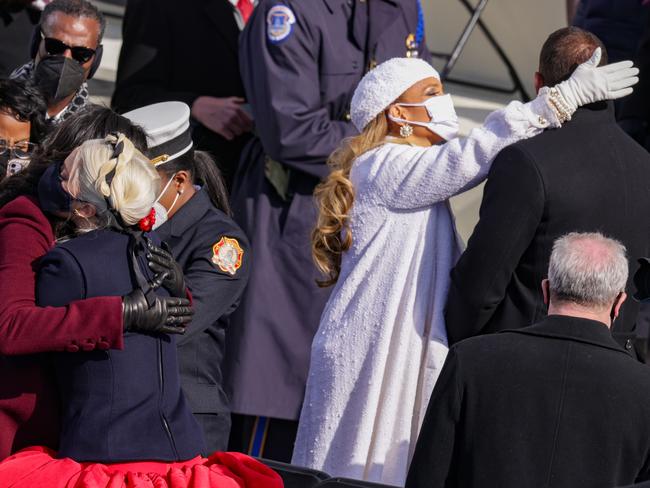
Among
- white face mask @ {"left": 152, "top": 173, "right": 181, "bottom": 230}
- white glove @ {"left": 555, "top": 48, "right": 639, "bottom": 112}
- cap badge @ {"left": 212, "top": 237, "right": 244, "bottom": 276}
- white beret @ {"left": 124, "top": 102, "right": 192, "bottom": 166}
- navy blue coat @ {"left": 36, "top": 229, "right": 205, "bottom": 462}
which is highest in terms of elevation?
white glove @ {"left": 555, "top": 48, "right": 639, "bottom": 112}

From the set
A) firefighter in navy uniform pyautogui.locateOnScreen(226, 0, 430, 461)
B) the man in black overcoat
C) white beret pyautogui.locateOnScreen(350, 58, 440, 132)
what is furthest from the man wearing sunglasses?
the man in black overcoat

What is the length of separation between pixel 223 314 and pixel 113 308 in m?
0.94

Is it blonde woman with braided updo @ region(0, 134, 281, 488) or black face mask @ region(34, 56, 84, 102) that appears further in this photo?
black face mask @ region(34, 56, 84, 102)

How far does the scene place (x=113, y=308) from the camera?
10.5ft

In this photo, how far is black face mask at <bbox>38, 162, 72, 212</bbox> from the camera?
3398mm

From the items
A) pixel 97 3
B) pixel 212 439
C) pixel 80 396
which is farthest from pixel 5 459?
pixel 97 3

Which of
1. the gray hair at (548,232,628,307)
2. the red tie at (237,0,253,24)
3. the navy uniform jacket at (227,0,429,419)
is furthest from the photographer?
the red tie at (237,0,253,24)

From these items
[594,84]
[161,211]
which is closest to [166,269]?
[161,211]

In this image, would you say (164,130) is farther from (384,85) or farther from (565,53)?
(565,53)

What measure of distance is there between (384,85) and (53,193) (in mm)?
1383

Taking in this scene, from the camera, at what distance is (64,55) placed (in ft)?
16.8

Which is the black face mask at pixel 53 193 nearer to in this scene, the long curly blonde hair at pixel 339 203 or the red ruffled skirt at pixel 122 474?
the red ruffled skirt at pixel 122 474

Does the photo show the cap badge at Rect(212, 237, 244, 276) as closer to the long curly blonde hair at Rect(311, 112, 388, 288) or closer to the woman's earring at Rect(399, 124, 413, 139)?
the long curly blonde hair at Rect(311, 112, 388, 288)

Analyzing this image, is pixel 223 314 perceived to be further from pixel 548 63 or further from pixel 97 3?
pixel 97 3
